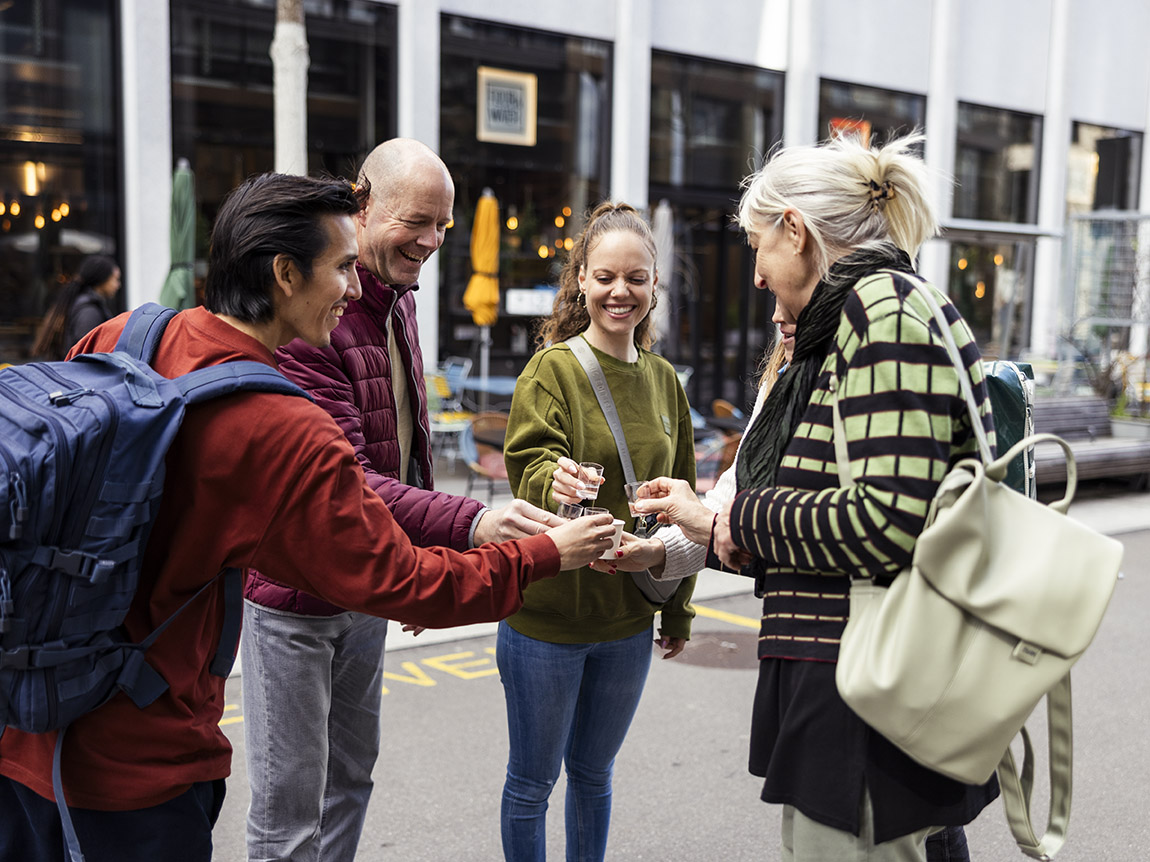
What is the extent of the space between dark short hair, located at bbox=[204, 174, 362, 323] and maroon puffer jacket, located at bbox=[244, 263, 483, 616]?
571mm

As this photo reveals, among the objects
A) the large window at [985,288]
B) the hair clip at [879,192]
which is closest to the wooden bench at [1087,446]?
the large window at [985,288]

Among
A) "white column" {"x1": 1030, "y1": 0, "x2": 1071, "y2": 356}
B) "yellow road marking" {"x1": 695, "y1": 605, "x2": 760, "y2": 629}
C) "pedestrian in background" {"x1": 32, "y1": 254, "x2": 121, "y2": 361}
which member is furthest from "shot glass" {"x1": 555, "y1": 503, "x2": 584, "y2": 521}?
"white column" {"x1": 1030, "y1": 0, "x2": 1071, "y2": 356}

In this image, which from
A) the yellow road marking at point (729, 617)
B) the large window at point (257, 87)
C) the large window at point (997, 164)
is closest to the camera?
the yellow road marking at point (729, 617)

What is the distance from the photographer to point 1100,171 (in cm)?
1688

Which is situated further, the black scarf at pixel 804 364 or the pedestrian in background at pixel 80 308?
the pedestrian in background at pixel 80 308

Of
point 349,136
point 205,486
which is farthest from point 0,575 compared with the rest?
Result: point 349,136

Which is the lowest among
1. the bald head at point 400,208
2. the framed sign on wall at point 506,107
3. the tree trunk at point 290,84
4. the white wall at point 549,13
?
the bald head at point 400,208

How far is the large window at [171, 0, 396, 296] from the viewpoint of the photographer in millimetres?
11109

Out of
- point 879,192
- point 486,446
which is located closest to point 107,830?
point 879,192

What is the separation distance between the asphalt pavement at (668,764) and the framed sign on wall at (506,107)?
319 inches

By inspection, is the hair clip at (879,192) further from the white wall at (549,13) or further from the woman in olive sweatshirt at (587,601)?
the white wall at (549,13)

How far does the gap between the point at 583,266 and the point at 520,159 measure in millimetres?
10670

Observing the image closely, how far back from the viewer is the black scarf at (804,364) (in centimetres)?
218

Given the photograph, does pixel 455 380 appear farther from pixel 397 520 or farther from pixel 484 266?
pixel 397 520
